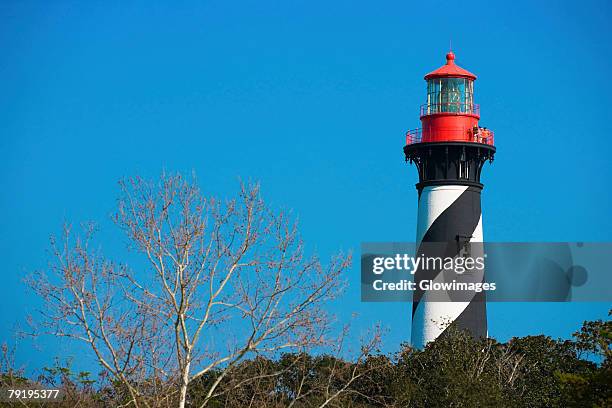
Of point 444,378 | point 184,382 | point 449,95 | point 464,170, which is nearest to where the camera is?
point 184,382

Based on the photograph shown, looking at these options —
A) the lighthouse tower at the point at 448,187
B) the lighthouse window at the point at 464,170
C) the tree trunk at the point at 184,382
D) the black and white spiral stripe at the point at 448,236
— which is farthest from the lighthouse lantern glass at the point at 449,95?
the tree trunk at the point at 184,382

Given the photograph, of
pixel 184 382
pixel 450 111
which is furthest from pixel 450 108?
pixel 184 382

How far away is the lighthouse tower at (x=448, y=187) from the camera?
37.4m

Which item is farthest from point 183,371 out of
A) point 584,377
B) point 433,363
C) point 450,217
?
point 450,217

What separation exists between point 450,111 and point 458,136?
86 centimetres

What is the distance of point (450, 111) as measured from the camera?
38375mm

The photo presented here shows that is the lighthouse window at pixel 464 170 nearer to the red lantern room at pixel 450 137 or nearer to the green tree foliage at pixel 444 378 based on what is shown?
the red lantern room at pixel 450 137

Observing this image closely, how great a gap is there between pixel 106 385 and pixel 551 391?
1301 cm

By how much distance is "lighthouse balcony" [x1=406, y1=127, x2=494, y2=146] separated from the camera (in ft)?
125

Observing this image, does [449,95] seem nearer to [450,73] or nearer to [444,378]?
[450,73]

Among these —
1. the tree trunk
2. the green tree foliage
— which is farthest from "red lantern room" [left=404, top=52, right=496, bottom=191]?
the tree trunk

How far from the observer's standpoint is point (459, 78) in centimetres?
3875

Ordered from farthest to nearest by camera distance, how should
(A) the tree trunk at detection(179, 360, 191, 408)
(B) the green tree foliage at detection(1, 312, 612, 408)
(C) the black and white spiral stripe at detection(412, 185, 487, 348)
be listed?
1. (C) the black and white spiral stripe at detection(412, 185, 487, 348)
2. (B) the green tree foliage at detection(1, 312, 612, 408)
3. (A) the tree trunk at detection(179, 360, 191, 408)

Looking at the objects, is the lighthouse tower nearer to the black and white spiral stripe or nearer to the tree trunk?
the black and white spiral stripe
